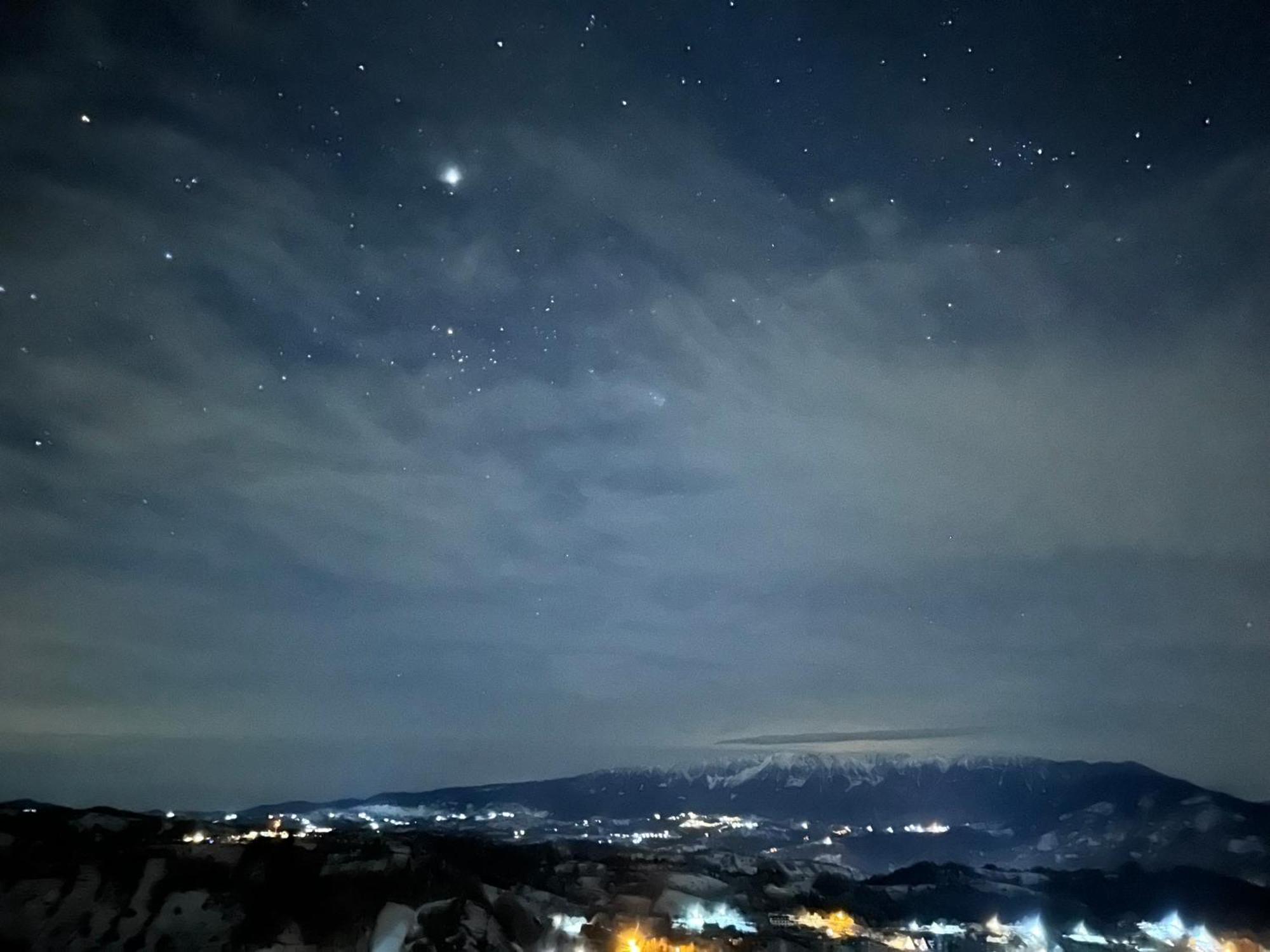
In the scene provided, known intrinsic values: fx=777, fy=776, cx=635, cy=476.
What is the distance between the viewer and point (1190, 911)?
10062cm

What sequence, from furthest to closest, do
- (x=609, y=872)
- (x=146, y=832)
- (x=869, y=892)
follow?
1. (x=869, y=892)
2. (x=609, y=872)
3. (x=146, y=832)

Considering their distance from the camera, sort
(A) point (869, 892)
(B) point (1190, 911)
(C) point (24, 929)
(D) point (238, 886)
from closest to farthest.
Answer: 1. (C) point (24, 929)
2. (D) point (238, 886)
3. (A) point (869, 892)
4. (B) point (1190, 911)

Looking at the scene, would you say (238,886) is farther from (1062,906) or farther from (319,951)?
(1062,906)

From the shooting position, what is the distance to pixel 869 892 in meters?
94.3

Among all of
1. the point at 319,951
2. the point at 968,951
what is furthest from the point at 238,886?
the point at 968,951

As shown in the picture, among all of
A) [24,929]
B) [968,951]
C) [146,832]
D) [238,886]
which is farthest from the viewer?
[146,832]

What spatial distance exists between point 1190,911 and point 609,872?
77.3 meters

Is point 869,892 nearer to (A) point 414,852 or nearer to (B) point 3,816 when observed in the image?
(A) point 414,852

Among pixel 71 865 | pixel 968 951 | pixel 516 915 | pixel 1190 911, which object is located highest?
pixel 71 865

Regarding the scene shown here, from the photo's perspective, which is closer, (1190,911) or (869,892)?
(869,892)

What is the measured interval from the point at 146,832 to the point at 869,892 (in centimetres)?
7966

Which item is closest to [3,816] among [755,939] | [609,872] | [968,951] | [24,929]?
[24,929]

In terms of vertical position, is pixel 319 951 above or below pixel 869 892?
above

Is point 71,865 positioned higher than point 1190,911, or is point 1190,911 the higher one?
point 71,865
